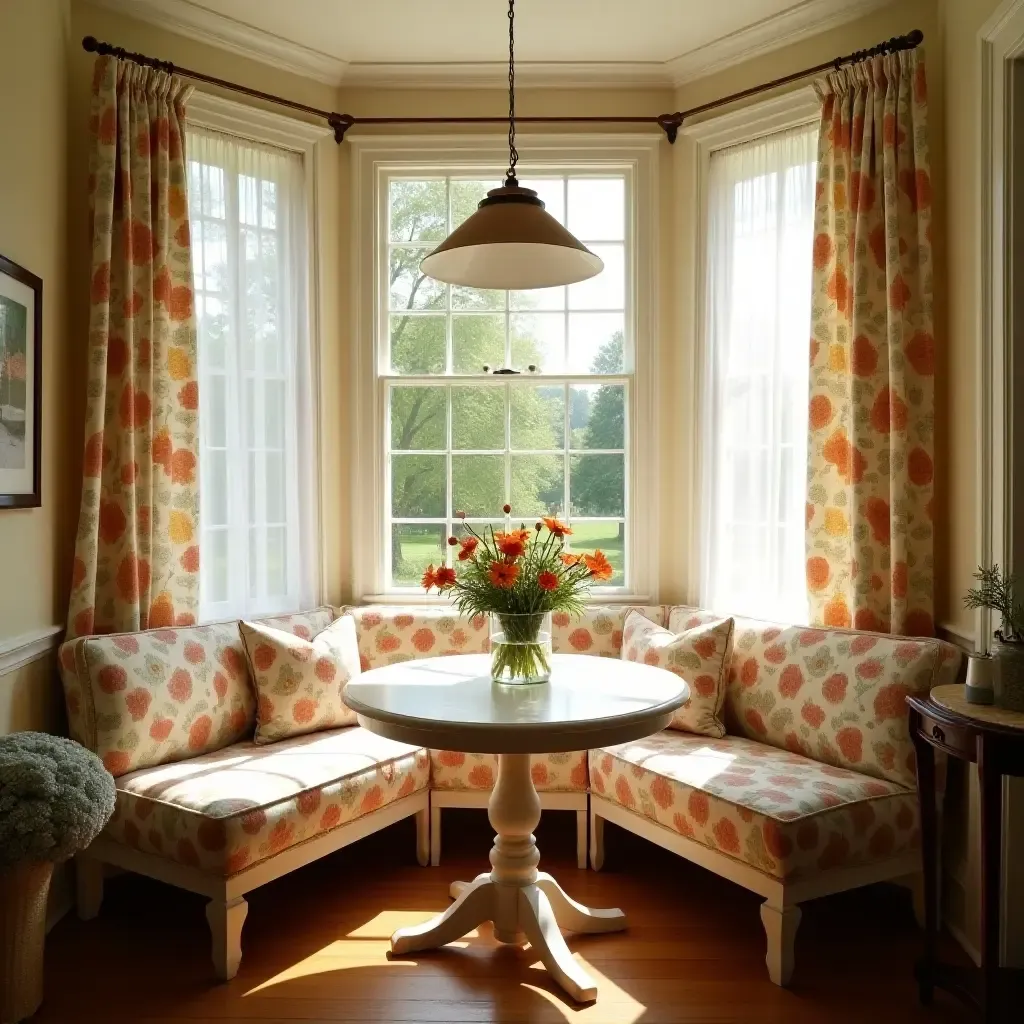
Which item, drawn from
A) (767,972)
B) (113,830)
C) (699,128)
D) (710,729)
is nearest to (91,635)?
(113,830)

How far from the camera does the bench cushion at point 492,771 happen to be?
3.31 metres

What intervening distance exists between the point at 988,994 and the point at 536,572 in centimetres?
150

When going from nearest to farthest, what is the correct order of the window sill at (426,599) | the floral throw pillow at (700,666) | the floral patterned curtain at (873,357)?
the floral patterned curtain at (873,357), the floral throw pillow at (700,666), the window sill at (426,599)

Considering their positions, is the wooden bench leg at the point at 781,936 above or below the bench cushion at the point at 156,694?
below

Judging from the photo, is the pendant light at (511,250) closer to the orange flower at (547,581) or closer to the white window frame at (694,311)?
the orange flower at (547,581)

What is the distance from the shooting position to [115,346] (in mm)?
3234

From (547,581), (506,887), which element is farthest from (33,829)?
(547,581)

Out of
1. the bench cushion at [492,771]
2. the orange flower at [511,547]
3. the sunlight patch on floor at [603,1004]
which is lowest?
the sunlight patch on floor at [603,1004]

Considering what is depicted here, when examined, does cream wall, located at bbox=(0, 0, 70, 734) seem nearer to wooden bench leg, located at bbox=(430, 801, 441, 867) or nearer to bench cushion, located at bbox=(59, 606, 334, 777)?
bench cushion, located at bbox=(59, 606, 334, 777)

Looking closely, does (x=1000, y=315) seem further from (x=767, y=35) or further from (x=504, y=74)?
(x=504, y=74)

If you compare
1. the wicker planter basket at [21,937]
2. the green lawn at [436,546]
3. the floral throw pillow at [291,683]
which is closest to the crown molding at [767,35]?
the green lawn at [436,546]

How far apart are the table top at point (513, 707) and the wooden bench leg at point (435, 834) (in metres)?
0.77

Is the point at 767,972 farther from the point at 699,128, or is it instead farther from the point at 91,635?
the point at 699,128

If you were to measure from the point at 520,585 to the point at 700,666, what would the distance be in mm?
1115
